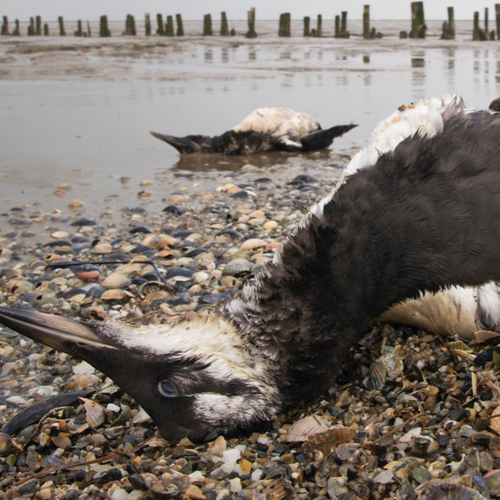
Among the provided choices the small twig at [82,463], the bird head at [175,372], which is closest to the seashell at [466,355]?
the bird head at [175,372]

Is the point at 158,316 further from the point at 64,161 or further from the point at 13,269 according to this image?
the point at 64,161

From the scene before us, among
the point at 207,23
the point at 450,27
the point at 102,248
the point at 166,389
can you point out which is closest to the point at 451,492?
the point at 166,389

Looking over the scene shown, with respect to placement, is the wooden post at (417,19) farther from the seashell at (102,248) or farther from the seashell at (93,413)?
the seashell at (93,413)

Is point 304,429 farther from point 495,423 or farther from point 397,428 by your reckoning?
point 495,423

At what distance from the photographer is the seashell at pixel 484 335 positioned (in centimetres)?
320

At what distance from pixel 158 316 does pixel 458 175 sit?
6.67 ft

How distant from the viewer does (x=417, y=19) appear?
4659 cm

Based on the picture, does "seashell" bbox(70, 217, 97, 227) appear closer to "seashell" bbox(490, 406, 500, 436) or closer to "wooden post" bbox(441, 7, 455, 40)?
"seashell" bbox(490, 406, 500, 436)

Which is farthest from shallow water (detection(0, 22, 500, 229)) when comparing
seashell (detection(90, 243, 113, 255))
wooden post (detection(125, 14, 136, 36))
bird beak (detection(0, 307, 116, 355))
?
wooden post (detection(125, 14, 136, 36))

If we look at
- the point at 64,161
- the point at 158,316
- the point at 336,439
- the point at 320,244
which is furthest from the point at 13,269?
the point at 64,161

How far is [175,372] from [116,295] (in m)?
1.94

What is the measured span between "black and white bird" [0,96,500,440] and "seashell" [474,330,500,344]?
67 millimetres

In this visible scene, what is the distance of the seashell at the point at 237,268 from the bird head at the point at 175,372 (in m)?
2.04

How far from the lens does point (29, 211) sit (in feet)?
24.0
